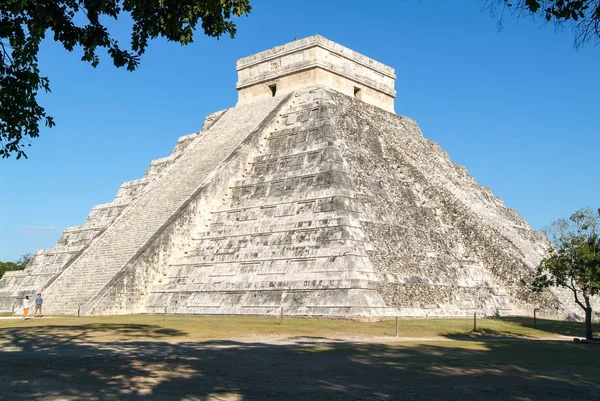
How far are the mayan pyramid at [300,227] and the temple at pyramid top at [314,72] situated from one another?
7 centimetres

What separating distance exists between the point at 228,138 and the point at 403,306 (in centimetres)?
1231

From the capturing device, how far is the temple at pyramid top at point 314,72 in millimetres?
29984

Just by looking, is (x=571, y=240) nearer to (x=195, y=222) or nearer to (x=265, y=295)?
(x=265, y=295)

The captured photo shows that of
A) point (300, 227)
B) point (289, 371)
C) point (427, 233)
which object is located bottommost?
point (289, 371)

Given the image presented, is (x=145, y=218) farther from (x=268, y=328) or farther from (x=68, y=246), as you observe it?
(x=268, y=328)

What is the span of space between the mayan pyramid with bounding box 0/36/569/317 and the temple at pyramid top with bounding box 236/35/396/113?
68 mm

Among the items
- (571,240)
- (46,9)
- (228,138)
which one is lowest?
(571,240)

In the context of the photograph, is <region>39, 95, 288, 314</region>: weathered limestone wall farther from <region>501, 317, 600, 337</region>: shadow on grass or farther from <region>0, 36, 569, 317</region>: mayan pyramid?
<region>501, 317, 600, 337</region>: shadow on grass

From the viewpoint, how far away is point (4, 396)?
8.67 metres

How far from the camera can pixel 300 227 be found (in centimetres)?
2273

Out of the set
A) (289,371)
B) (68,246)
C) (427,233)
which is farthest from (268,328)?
(68,246)

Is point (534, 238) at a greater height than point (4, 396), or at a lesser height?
greater

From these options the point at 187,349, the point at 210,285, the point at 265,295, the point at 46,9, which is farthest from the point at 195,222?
the point at 46,9

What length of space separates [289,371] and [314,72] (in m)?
20.7
